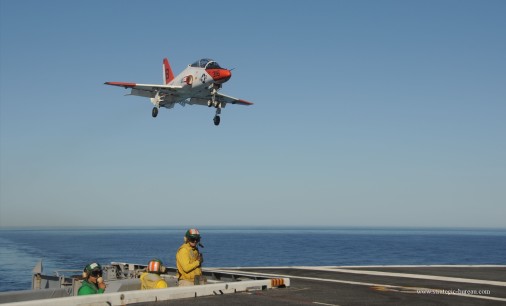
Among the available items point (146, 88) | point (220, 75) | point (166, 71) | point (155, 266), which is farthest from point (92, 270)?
point (166, 71)

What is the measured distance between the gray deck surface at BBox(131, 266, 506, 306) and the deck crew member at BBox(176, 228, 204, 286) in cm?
64

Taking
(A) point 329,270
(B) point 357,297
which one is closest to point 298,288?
(B) point 357,297

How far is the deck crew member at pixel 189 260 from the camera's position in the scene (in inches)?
485

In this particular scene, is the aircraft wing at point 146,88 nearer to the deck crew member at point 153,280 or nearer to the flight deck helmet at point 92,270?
the deck crew member at point 153,280

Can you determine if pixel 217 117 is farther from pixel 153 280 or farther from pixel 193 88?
pixel 153 280

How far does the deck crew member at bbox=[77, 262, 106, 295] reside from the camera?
1124 centimetres

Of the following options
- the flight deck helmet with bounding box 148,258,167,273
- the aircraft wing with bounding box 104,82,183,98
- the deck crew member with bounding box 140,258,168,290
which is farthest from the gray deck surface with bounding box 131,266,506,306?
the aircraft wing with bounding box 104,82,183,98

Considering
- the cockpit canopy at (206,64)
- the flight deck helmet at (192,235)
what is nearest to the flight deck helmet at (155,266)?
the flight deck helmet at (192,235)

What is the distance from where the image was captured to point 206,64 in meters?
36.6

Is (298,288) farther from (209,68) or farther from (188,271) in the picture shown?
(209,68)

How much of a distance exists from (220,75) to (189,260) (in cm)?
2433

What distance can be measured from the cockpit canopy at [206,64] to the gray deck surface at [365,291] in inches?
709

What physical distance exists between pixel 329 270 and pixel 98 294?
15393 millimetres

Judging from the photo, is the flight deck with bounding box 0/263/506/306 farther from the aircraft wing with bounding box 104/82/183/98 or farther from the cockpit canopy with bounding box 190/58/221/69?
the aircraft wing with bounding box 104/82/183/98
